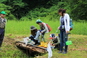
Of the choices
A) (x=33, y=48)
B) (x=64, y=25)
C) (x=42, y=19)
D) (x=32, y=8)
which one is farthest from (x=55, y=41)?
(x=32, y=8)

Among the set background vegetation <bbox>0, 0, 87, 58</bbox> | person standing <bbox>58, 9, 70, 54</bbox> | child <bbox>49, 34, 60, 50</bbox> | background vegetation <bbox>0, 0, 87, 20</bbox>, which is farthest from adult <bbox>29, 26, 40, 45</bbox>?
background vegetation <bbox>0, 0, 87, 20</bbox>

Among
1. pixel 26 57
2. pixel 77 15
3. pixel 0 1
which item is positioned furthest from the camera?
pixel 0 1

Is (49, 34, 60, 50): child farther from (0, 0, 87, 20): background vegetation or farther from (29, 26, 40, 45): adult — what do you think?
(0, 0, 87, 20): background vegetation

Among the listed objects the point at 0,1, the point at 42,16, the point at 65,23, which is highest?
the point at 65,23

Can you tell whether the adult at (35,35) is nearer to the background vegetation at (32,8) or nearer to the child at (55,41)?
the child at (55,41)

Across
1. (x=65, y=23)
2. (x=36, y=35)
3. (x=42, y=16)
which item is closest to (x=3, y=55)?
(x=36, y=35)

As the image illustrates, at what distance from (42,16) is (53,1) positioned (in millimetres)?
3571

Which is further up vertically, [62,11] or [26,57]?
[62,11]

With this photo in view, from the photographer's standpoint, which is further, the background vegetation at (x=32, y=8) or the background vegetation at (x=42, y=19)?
the background vegetation at (x=32, y=8)

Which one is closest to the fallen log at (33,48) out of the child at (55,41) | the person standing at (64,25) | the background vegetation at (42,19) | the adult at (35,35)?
the background vegetation at (42,19)

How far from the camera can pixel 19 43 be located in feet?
24.1

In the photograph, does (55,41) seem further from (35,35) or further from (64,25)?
(64,25)

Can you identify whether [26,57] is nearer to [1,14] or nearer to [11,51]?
[11,51]

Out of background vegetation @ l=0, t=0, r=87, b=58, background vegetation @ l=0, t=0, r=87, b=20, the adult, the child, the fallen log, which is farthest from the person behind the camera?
background vegetation @ l=0, t=0, r=87, b=20
